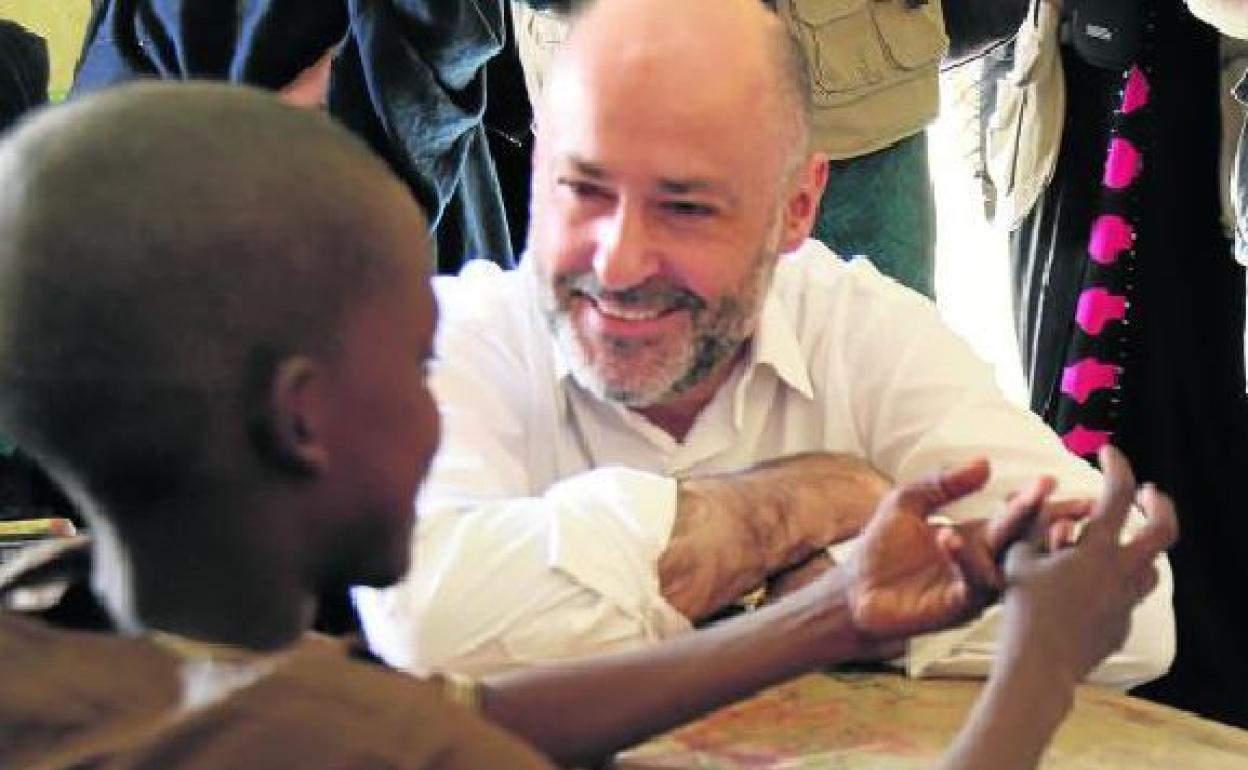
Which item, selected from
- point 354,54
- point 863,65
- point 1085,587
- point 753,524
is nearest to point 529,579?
point 753,524

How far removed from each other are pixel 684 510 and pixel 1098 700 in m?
0.36

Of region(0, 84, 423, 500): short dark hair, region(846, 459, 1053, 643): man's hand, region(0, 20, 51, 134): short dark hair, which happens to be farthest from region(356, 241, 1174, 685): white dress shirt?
region(0, 20, 51, 134): short dark hair

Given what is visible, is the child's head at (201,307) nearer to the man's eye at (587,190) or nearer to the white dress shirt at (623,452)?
the white dress shirt at (623,452)

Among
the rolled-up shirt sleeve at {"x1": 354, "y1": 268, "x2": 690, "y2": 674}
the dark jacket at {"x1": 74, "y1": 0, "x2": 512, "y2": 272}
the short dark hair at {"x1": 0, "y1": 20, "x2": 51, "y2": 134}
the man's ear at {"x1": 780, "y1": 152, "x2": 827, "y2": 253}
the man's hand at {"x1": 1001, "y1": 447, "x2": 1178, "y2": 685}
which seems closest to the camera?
the man's hand at {"x1": 1001, "y1": 447, "x2": 1178, "y2": 685}

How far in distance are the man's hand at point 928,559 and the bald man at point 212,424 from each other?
38 centimetres

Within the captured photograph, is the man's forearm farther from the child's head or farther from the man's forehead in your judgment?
the child's head

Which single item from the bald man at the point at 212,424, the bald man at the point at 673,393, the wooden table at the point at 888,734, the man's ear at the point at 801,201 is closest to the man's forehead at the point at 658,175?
the bald man at the point at 673,393

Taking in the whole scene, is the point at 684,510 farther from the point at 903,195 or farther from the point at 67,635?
the point at 903,195

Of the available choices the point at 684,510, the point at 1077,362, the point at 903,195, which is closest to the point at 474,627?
the point at 684,510

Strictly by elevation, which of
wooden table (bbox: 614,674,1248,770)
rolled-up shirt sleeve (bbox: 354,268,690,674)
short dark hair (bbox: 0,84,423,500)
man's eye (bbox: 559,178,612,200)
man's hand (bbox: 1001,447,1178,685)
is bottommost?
wooden table (bbox: 614,674,1248,770)

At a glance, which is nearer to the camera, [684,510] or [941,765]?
[941,765]

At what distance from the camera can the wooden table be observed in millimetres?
1260

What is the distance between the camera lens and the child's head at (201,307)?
0.79 meters

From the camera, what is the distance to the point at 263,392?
82cm
